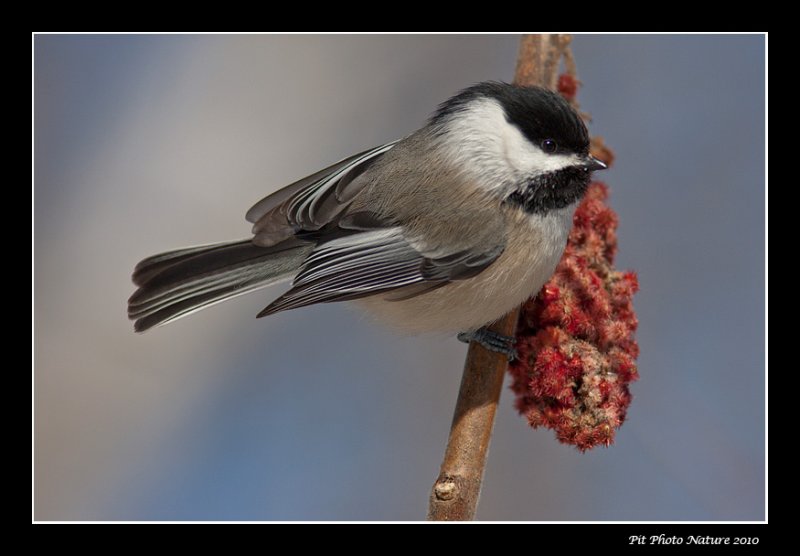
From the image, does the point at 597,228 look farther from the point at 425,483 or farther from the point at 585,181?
the point at 425,483

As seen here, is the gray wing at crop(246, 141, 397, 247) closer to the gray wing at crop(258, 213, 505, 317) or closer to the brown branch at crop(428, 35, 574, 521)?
the gray wing at crop(258, 213, 505, 317)

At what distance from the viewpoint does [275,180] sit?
2.99 m

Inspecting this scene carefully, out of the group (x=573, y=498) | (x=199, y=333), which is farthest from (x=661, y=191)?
(x=199, y=333)

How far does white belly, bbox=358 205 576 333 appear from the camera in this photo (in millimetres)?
1931

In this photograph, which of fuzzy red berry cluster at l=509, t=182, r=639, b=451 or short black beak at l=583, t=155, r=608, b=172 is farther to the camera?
short black beak at l=583, t=155, r=608, b=172

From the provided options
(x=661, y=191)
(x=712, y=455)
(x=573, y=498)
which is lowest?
(x=573, y=498)

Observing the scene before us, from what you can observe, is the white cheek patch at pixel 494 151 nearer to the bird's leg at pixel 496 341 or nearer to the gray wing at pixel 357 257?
the gray wing at pixel 357 257

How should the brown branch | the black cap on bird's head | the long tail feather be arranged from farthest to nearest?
the long tail feather < the black cap on bird's head < the brown branch

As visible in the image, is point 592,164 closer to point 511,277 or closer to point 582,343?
point 511,277

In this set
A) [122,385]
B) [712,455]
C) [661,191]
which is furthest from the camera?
[661,191]

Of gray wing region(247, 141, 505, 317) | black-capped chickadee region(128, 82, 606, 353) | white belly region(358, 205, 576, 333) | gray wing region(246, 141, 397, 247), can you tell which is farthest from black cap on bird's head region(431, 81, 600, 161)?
gray wing region(246, 141, 397, 247)

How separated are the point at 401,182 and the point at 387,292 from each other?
29 cm

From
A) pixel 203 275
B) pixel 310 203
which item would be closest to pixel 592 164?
pixel 310 203

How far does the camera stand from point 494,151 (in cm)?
195
